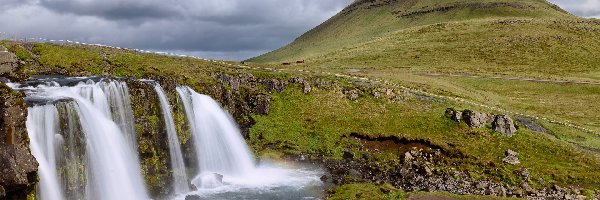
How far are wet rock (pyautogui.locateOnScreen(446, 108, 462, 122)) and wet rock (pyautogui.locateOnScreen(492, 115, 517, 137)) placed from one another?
11.0 ft

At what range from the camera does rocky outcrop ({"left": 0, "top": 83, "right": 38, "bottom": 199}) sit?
79.1ft

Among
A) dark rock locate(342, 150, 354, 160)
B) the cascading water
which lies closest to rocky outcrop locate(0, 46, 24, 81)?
the cascading water

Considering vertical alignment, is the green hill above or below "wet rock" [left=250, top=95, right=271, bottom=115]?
above

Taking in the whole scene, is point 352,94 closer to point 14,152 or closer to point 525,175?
point 525,175

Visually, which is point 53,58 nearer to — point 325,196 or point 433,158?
point 325,196

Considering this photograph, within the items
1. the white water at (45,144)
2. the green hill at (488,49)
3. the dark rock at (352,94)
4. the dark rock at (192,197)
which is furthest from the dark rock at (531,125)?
the green hill at (488,49)

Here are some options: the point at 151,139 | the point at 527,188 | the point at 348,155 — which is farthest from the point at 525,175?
the point at 151,139

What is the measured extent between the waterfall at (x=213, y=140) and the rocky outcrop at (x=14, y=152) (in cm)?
1548

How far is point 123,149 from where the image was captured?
35.6 m

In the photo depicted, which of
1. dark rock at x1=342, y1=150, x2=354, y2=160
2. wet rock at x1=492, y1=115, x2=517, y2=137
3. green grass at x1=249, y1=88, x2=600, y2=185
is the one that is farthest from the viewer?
wet rock at x1=492, y1=115, x2=517, y2=137

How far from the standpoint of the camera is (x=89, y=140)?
108 feet

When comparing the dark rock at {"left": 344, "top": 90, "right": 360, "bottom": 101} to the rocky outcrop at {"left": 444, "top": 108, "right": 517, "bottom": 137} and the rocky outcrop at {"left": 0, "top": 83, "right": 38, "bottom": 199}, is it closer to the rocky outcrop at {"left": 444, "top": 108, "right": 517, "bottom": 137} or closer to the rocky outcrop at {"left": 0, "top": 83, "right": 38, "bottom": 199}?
the rocky outcrop at {"left": 444, "top": 108, "right": 517, "bottom": 137}

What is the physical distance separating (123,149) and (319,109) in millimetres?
24337

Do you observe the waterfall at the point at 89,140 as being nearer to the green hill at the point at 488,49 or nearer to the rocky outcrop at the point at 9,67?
the rocky outcrop at the point at 9,67
